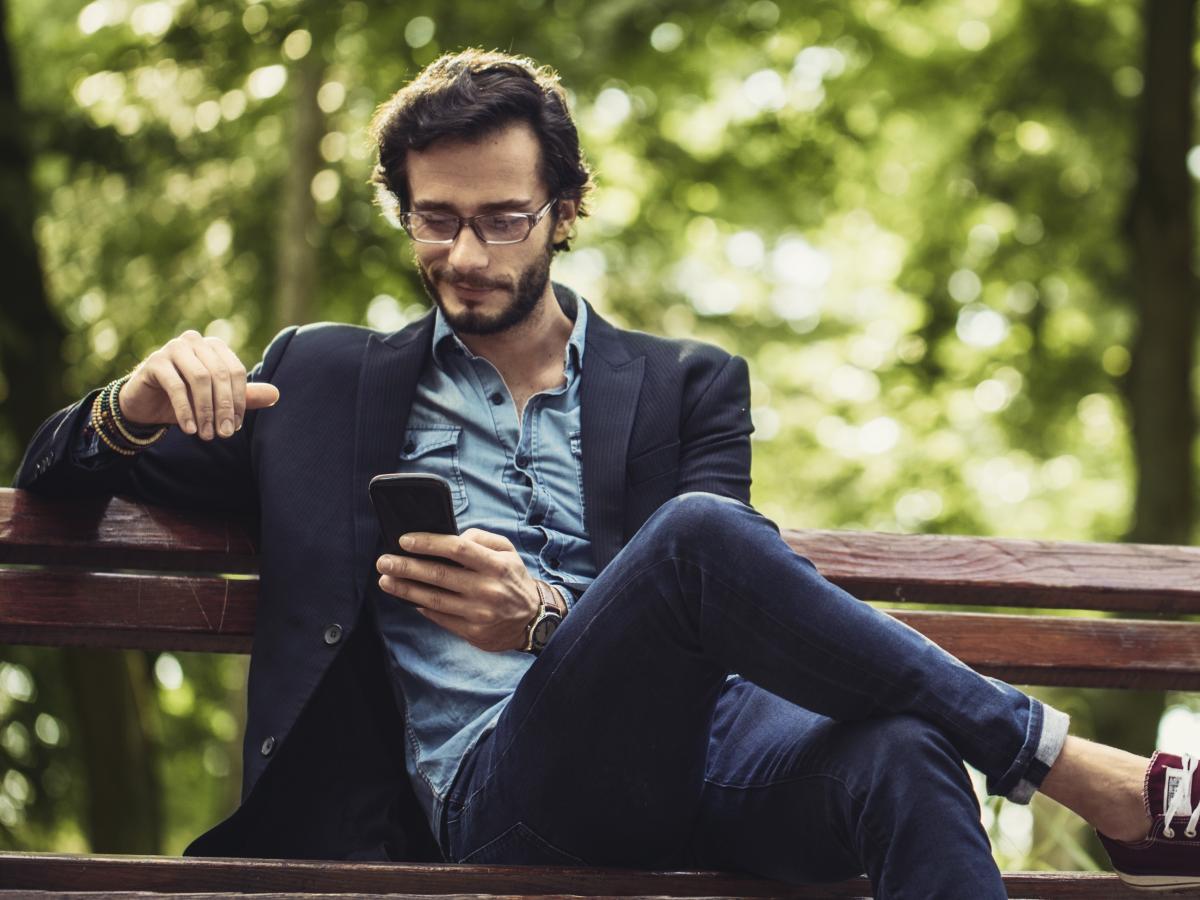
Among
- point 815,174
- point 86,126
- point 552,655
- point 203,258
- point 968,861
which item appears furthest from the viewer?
point 815,174

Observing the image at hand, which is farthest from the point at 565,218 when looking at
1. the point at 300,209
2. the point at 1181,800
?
the point at 300,209

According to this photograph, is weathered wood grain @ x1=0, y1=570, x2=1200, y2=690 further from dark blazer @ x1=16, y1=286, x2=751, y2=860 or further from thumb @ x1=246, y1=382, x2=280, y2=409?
thumb @ x1=246, y1=382, x2=280, y2=409

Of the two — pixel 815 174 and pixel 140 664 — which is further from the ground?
pixel 815 174

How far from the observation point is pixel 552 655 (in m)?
2.57

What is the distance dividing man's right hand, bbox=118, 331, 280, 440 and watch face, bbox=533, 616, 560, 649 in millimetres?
610

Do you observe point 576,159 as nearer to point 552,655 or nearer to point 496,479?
point 496,479

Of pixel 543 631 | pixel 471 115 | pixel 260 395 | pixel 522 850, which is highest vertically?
pixel 471 115

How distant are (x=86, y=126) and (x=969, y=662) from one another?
5.52 meters

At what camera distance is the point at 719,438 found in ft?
10.7

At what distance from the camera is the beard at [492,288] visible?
324 centimetres

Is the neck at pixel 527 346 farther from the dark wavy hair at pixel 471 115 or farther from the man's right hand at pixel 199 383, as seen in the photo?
the man's right hand at pixel 199 383

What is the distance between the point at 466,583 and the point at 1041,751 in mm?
Answer: 957

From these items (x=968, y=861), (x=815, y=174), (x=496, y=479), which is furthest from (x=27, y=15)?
(x=968, y=861)

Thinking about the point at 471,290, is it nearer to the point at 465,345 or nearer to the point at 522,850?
the point at 465,345
